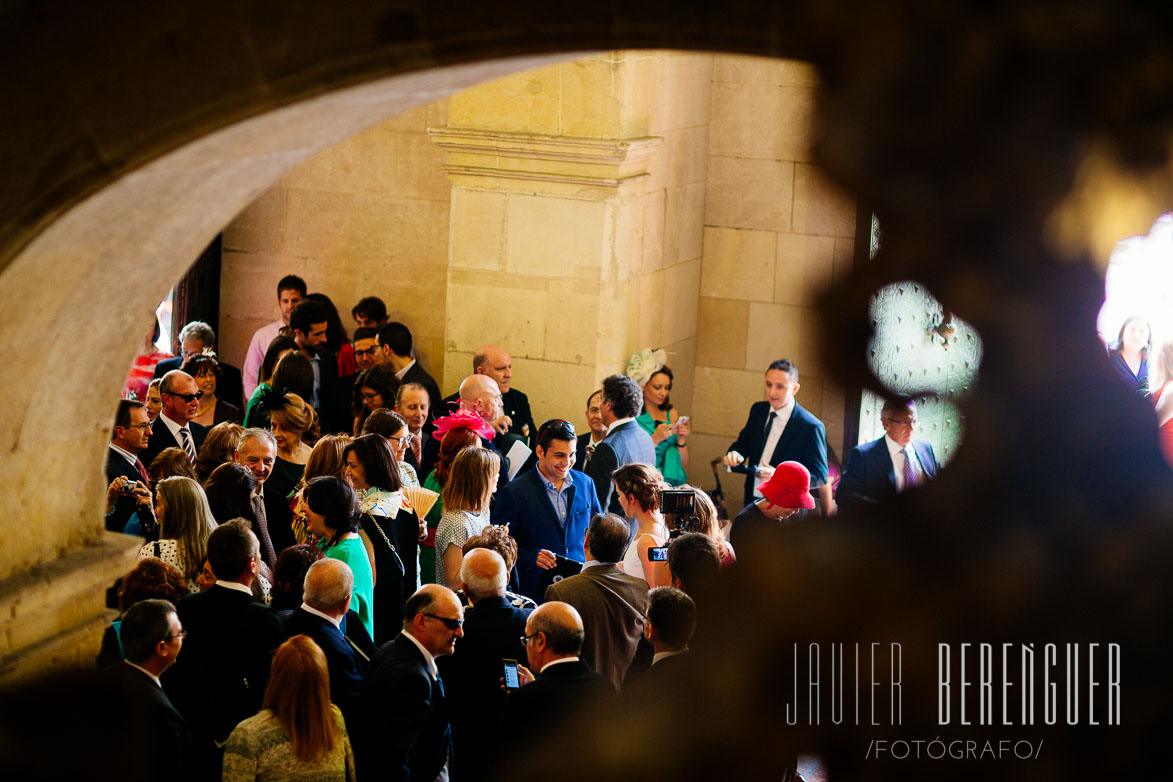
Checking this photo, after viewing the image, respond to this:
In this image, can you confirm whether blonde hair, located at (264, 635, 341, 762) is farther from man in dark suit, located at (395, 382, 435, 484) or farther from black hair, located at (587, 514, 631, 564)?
man in dark suit, located at (395, 382, 435, 484)

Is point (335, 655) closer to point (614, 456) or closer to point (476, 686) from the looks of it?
point (476, 686)

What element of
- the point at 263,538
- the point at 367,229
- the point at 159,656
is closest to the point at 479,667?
the point at 159,656

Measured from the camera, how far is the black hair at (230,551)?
413cm

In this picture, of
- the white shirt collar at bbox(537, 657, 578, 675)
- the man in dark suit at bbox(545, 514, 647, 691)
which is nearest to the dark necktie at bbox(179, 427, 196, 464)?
the man in dark suit at bbox(545, 514, 647, 691)

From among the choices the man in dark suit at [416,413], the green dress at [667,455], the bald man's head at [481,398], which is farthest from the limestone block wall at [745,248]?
the man in dark suit at [416,413]

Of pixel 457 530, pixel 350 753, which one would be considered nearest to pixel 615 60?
pixel 457 530

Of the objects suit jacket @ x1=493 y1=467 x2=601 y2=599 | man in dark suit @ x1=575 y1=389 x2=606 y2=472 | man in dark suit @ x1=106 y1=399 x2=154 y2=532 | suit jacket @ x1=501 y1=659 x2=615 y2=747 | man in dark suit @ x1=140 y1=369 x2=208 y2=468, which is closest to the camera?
suit jacket @ x1=501 y1=659 x2=615 y2=747

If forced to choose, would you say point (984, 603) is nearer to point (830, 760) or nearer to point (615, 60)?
point (830, 760)

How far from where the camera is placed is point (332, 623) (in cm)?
405

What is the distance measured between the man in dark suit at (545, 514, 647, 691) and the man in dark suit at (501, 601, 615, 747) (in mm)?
498

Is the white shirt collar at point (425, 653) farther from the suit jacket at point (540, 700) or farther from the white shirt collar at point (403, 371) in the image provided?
the white shirt collar at point (403, 371)

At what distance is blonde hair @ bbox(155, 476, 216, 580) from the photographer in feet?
15.0

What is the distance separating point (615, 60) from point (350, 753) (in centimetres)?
510

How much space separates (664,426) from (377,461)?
9.91 ft
